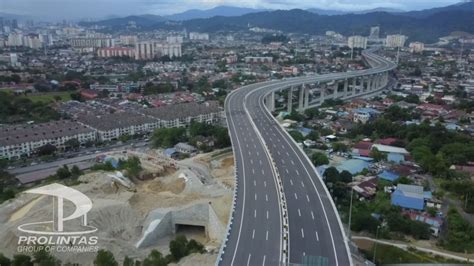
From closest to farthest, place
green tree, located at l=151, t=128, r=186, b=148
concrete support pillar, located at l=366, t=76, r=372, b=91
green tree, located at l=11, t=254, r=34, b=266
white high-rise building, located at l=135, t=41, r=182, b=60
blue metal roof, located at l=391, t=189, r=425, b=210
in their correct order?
green tree, located at l=11, t=254, r=34, b=266 < blue metal roof, located at l=391, t=189, r=425, b=210 < green tree, located at l=151, t=128, r=186, b=148 < concrete support pillar, located at l=366, t=76, r=372, b=91 < white high-rise building, located at l=135, t=41, r=182, b=60

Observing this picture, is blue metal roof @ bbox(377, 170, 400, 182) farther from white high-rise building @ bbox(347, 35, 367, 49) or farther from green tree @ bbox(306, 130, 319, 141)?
white high-rise building @ bbox(347, 35, 367, 49)

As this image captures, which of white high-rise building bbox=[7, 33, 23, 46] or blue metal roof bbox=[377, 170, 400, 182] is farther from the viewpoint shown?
white high-rise building bbox=[7, 33, 23, 46]

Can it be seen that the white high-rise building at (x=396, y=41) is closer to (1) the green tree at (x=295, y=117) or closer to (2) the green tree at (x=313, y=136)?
(1) the green tree at (x=295, y=117)

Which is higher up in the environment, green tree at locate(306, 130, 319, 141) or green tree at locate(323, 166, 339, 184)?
green tree at locate(323, 166, 339, 184)

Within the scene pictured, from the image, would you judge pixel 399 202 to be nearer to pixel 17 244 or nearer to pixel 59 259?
pixel 59 259

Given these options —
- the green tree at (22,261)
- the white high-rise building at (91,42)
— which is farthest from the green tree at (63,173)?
the white high-rise building at (91,42)

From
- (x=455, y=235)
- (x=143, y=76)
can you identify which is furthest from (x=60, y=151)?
(x=143, y=76)

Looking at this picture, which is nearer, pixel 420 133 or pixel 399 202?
pixel 399 202

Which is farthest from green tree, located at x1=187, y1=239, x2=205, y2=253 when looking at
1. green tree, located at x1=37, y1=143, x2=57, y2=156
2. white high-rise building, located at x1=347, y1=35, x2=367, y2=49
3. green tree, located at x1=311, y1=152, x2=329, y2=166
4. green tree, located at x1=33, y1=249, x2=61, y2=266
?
white high-rise building, located at x1=347, y1=35, x2=367, y2=49
